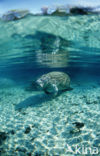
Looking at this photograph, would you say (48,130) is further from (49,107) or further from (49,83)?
(49,83)

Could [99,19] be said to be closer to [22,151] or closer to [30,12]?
[30,12]

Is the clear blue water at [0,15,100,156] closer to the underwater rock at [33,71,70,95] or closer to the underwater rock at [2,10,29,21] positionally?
the underwater rock at [2,10,29,21]

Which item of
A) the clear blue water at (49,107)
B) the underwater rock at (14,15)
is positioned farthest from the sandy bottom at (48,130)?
the underwater rock at (14,15)

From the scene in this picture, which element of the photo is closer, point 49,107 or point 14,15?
point 49,107

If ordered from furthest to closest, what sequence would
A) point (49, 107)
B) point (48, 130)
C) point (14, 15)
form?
point (14, 15)
point (49, 107)
point (48, 130)

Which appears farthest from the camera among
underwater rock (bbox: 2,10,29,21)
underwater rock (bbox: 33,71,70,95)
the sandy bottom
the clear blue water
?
underwater rock (bbox: 2,10,29,21)

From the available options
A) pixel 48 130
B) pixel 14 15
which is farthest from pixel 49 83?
pixel 14 15

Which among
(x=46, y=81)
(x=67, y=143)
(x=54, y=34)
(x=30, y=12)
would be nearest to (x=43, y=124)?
(x=67, y=143)

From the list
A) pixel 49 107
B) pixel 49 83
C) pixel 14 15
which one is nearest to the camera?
pixel 49 107

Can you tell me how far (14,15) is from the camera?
34.8ft

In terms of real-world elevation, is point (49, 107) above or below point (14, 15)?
below

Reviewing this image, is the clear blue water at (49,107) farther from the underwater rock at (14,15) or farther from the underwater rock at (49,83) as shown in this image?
the underwater rock at (49,83)

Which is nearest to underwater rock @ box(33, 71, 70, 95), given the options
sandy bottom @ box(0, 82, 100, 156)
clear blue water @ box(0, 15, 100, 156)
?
clear blue water @ box(0, 15, 100, 156)

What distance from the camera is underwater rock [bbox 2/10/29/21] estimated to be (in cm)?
1039
